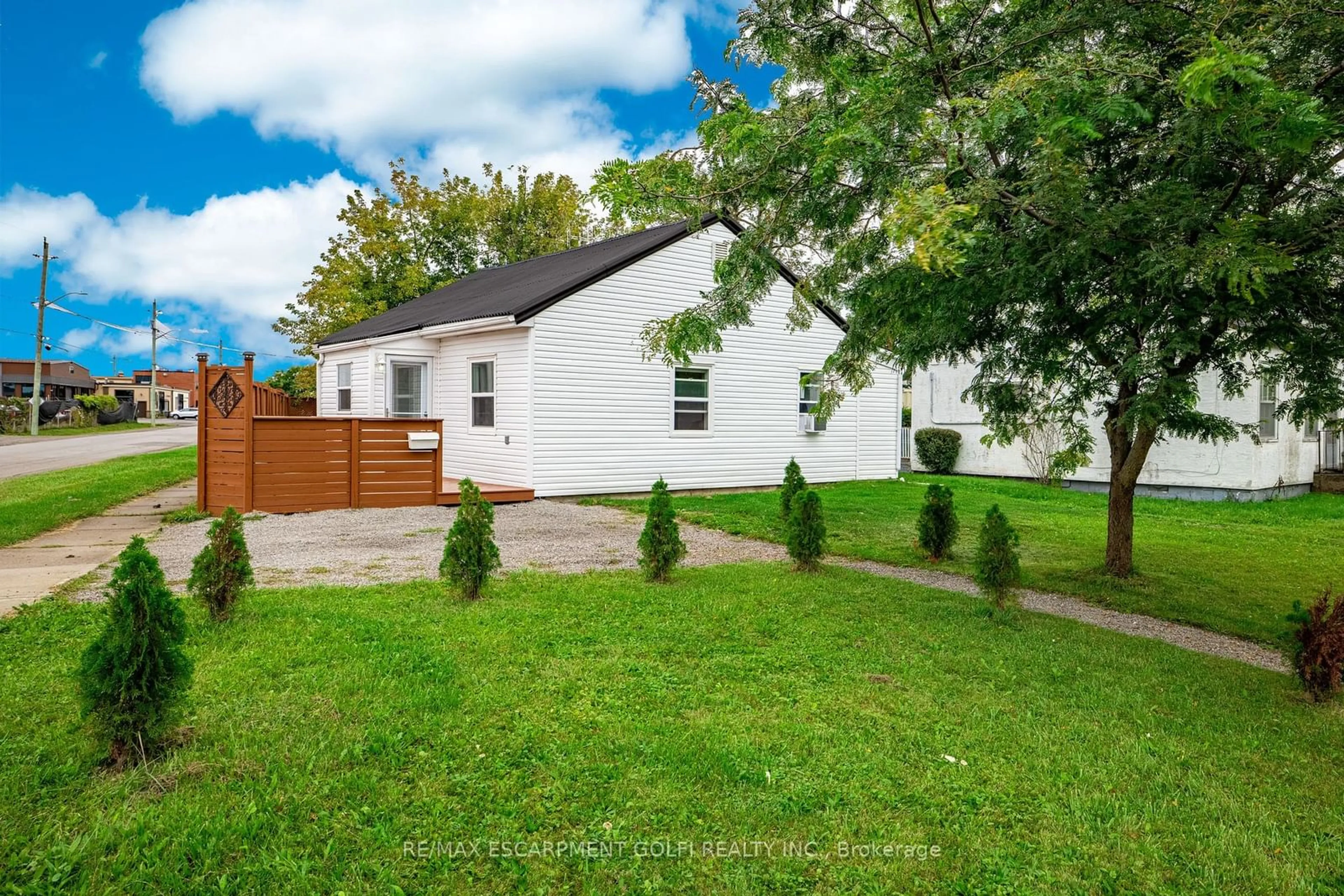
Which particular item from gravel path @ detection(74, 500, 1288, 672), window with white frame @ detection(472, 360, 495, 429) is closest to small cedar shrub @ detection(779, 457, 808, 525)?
gravel path @ detection(74, 500, 1288, 672)

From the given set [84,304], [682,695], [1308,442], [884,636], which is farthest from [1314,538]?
[84,304]

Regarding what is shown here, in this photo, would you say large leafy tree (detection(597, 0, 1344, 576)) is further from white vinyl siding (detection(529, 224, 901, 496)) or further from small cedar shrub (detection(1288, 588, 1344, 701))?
white vinyl siding (detection(529, 224, 901, 496))

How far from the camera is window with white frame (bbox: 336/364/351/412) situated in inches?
696

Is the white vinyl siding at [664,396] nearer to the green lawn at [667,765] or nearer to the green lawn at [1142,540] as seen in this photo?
the green lawn at [1142,540]

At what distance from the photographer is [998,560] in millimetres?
5926

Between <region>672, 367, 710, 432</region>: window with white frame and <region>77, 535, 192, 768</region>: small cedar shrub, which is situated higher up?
<region>672, 367, 710, 432</region>: window with white frame

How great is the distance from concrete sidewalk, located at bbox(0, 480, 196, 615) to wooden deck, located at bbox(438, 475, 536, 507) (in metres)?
3.91

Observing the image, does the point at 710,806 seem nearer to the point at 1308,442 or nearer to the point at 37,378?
the point at 1308,442

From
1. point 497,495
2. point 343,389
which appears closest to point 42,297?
point 343,389

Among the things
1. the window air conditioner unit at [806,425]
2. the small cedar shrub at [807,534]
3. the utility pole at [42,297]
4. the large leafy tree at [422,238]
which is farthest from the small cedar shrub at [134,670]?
the utility pole at [42,297]

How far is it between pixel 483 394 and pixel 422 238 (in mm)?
20012

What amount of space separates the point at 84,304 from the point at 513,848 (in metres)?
45.6

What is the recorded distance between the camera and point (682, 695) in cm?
392

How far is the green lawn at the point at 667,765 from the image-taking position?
242cm
